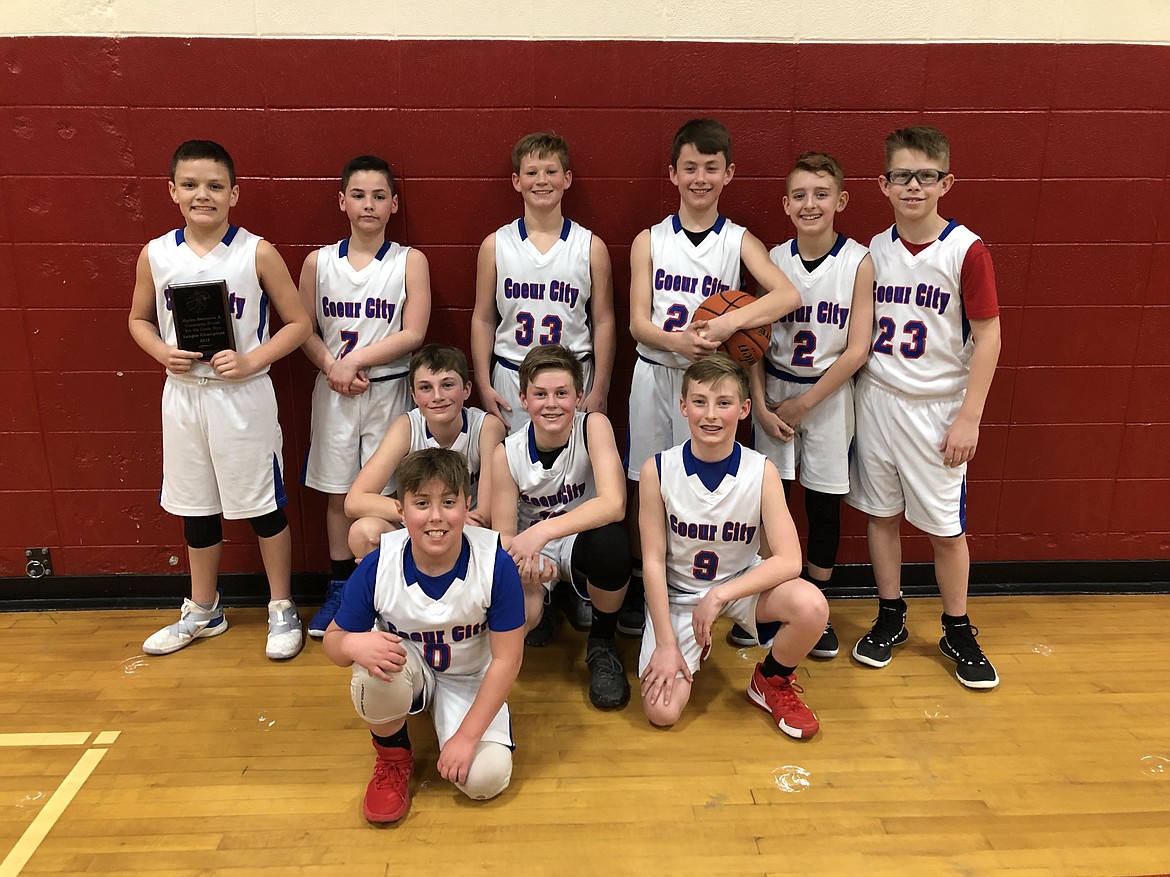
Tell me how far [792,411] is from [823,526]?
0.44 meters

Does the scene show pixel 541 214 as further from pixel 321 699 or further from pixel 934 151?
pixel 321 699

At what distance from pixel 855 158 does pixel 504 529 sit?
5.92ft

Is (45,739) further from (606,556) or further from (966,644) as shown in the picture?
(966,644)

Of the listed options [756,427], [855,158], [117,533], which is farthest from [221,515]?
[855,158]

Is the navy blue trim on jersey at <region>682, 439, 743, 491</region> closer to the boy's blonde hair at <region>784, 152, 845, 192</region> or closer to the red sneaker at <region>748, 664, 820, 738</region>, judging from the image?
the red sneaker at <region>748, 664, 820, 738</region>

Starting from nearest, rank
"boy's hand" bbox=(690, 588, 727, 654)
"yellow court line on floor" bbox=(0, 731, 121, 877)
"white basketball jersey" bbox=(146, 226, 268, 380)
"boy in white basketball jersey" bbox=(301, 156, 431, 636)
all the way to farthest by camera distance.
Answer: "yellow court line on floor" bbox=(0, 731, 121, 877), "boy's hand" bbox=(690, 588, 727, 654), "white basketball jersey" bbox=(146, 226, 268, 380), "boy in white basketball jersey" bbox=(301, 156, 431, 636)

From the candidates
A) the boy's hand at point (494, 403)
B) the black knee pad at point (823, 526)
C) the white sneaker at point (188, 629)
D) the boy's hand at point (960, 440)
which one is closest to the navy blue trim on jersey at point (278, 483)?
the white sneaker at point (188, 629)

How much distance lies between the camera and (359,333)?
2.89m

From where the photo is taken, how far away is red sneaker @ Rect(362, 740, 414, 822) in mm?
2076

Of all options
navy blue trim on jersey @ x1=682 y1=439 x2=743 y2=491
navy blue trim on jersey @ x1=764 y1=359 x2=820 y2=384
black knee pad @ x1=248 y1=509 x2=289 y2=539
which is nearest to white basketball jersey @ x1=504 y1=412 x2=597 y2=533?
navy blue trim on jersey @ x1=682 y1=439 x2=743 y2=491

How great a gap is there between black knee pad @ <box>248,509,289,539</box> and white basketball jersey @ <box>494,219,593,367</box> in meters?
0.99

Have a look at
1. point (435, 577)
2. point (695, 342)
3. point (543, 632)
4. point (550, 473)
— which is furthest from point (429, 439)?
point (695, 342)

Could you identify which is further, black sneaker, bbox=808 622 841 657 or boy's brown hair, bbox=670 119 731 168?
black sneaker, bbox=808 622 841 657

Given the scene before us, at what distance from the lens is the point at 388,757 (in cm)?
217
